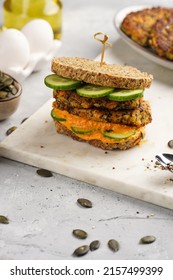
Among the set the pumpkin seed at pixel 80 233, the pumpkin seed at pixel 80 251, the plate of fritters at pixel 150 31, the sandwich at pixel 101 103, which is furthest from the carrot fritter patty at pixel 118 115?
the plate of fritters at pixel 150 31

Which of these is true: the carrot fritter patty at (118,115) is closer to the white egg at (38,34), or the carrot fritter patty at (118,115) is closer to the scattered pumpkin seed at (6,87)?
the scattered pumpkin seed at (6,87)

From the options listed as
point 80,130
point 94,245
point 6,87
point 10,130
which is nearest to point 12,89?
point 6,87

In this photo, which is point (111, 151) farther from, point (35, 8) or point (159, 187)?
point (35, 8)

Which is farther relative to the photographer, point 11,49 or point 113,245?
point 11,49

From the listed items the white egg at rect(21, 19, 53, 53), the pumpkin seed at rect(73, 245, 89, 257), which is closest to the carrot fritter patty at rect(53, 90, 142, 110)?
the pumpkin seed at rect(73, 245, 89, 257)

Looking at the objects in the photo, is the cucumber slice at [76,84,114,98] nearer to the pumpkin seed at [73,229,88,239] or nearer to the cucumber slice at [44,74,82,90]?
the cucumber slice at [44,74,82,90]

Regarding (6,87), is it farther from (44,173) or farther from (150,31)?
(150,31)
